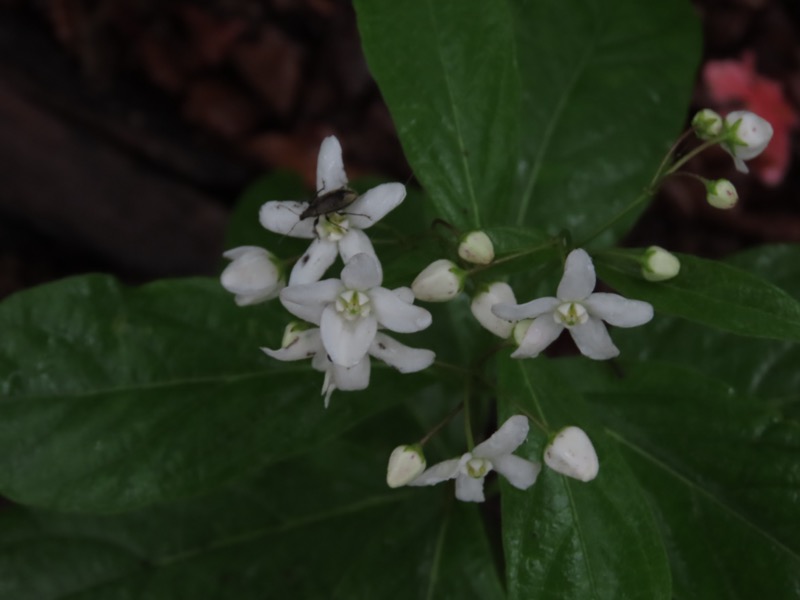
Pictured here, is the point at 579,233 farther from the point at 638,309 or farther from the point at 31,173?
the point at 31,173

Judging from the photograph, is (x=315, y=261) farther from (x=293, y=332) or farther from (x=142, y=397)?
(x=142, y=397)

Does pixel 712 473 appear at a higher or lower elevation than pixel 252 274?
lower

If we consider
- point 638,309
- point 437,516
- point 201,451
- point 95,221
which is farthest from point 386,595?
point 95,221

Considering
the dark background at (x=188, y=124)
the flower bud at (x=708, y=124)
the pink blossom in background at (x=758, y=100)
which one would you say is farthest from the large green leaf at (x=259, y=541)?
the pink blossom in background at (x=758, y=100)

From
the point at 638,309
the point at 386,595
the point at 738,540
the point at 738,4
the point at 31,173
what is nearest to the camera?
the point at 638,309

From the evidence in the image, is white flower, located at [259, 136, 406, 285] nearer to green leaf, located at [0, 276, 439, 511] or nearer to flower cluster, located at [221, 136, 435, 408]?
flower cluster, located at [221, 136, 435, 408]

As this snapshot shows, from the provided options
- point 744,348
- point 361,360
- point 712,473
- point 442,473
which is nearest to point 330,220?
point 361,360
